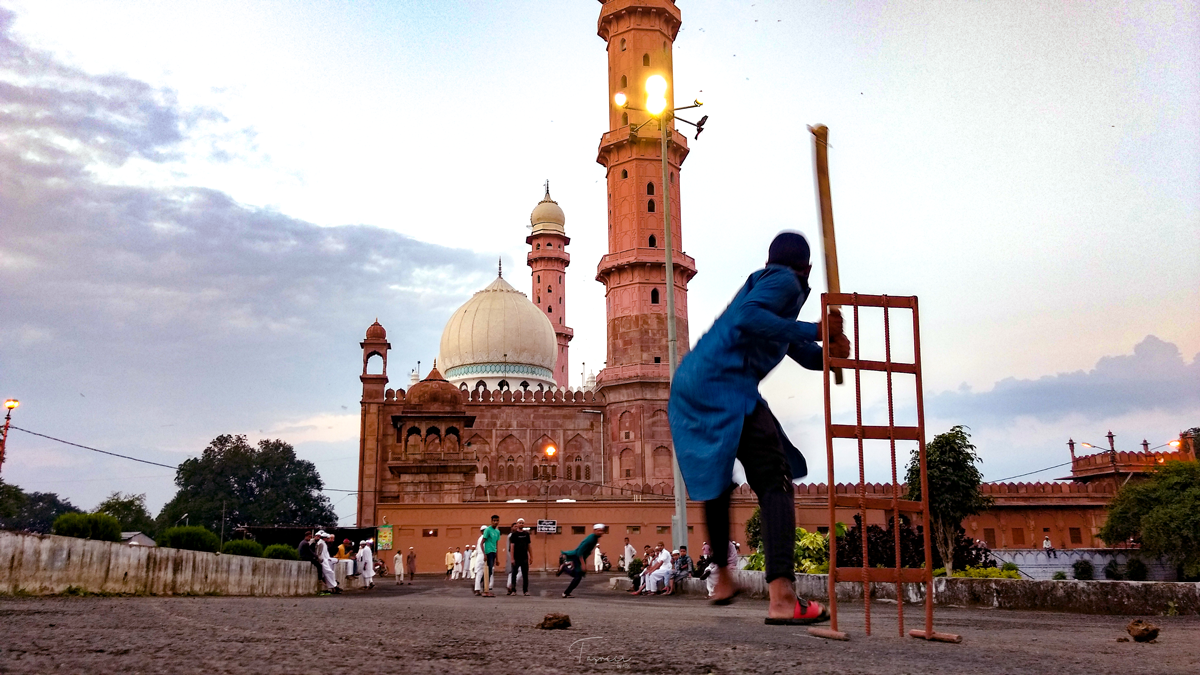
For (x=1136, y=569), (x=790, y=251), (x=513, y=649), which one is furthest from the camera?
(x=1136, y=569)

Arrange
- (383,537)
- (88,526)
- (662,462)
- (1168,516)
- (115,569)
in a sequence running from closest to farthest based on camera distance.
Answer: (115,569), (88,526), (1168,516), (383,537), (662,462)

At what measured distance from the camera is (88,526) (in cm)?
919

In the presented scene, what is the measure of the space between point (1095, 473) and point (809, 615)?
4469 cm

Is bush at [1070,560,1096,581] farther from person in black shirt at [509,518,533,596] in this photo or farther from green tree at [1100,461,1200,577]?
person in black shirt at [509,518,533,596]

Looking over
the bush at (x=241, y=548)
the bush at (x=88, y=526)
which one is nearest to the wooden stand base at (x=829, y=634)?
the bush at (x=88, y=526)

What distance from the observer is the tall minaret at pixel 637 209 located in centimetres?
4206

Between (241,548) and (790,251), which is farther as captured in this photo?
(241,548)

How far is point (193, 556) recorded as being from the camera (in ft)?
34.0

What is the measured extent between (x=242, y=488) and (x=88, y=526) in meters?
57.5

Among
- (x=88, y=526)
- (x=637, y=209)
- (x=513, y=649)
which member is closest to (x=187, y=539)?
(x=88, y=526)

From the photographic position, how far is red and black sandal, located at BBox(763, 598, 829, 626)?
4.25 meters

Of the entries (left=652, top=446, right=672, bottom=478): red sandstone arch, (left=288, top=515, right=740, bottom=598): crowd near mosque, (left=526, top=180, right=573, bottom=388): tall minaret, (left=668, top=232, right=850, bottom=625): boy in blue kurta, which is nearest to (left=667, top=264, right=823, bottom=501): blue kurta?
(left=668, top=232, right=850, bottom=625): boy in blue kurta

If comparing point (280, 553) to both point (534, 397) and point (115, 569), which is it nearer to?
point (115, 569)

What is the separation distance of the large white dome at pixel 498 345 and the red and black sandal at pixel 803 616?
4681cm
